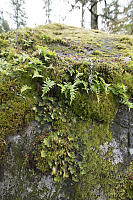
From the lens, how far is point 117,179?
272 cm

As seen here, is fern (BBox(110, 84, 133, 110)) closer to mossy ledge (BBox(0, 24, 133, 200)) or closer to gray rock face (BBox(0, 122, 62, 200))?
mossy ledge (BBox(0, 24, 133, 200))

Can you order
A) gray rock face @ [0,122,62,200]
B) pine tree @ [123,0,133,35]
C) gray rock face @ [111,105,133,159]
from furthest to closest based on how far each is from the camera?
pine tree @ [123,0,133,35] → gray rock face @ [111,105,133,159] → gray rock face @ [0,122,62,200]

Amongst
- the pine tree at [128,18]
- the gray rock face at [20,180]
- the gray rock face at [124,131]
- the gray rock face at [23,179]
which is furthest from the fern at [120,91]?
the pine tree at [128,18]

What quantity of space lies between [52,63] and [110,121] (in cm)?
215

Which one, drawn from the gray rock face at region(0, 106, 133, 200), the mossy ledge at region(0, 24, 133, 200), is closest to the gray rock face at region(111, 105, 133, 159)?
the mossy ledge at region(0, 24, 133, 200)

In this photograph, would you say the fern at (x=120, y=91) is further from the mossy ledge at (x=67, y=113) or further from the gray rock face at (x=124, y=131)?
the gray rock face at (x=124, y=131)

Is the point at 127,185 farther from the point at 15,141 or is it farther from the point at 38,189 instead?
the point at 15,141

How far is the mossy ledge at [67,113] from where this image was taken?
239 centimetres

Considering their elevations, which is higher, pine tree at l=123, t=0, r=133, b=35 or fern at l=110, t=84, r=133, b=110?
pine tree at l=123, t=0, r=133, b=35

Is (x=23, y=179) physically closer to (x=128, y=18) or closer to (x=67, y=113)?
(x=67, y=113)

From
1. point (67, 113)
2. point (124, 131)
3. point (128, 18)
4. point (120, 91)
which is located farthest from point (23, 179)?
point (128, 18)

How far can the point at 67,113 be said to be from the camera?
9.31 ft

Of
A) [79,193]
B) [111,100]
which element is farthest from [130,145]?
[79,193]

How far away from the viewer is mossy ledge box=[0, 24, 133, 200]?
2389 millimetres
